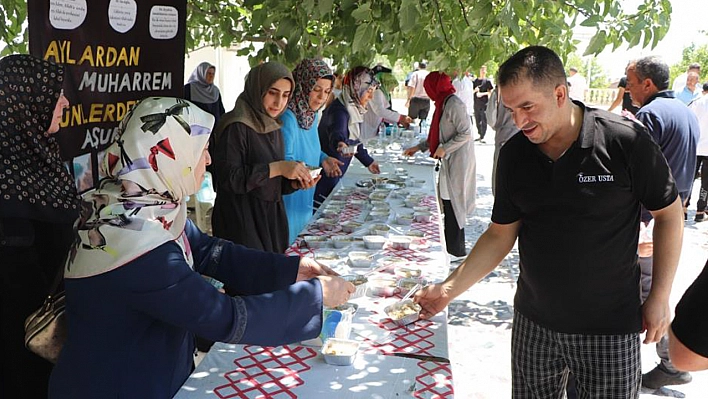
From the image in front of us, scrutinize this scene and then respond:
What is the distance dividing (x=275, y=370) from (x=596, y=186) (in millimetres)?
1178

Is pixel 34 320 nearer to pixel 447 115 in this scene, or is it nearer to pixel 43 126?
pixel 43 126

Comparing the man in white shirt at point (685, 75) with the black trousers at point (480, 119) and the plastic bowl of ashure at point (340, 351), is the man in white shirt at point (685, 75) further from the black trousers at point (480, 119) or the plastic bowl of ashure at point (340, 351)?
the plastic bowl of ashure at point (340, 351)

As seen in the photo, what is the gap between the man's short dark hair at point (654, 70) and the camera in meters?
3.47

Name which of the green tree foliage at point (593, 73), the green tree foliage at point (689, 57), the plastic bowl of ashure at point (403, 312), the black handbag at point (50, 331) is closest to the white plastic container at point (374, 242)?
the plastic bowl of ashure at point (403, 312)

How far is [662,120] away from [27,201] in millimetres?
3274

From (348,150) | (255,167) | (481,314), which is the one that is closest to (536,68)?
(255,167)

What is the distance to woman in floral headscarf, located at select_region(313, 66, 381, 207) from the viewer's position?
4863 mm

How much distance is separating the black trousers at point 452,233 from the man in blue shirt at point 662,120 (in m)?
2.27

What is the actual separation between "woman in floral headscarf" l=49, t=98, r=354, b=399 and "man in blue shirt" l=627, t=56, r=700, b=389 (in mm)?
2594

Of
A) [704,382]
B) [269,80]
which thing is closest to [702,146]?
[704,382]

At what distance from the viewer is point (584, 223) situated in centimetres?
197

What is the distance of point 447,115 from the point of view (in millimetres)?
5555

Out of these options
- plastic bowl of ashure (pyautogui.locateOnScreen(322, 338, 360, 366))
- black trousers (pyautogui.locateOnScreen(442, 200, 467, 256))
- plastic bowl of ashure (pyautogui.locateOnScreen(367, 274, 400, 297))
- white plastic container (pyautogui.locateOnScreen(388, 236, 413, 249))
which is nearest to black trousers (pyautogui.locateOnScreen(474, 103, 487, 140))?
black trousers (pyautogui.locateOnScreen(442, 200, 467, 256))

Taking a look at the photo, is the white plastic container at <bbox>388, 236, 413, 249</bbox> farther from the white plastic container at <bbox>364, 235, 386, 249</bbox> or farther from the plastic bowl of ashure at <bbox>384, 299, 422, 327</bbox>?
the plastic bowl of ashure at <bbox>384, 299, 422, 327</bbox>
